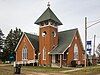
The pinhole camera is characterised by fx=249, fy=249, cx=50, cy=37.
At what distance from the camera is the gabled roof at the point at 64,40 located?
156ft

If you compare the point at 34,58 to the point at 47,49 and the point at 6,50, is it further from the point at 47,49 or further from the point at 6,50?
the point at 6,50

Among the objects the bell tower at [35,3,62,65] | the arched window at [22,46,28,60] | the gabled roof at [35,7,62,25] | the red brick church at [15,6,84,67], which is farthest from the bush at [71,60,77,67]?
the arched window at [22,46,28,60]

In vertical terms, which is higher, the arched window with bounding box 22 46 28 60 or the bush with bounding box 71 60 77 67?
the arched window with bounding box 22 46 28 60

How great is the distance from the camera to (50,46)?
49.1m

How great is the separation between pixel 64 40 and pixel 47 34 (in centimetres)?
393

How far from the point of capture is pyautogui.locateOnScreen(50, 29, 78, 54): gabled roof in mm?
47481

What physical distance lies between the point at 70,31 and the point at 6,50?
2896cm

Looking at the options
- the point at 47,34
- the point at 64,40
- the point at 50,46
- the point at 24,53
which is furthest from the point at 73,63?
the point at 24,53

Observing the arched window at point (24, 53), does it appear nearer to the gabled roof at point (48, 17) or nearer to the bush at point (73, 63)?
the gabled roof at point (48, 17)

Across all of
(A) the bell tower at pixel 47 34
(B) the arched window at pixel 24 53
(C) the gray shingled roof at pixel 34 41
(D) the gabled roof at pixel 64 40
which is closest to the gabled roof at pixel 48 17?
(A) the bell tower at pixel 47 34

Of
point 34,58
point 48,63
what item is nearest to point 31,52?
point 34,58

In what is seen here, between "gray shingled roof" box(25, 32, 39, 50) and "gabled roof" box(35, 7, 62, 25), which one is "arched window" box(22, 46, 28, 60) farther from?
"gabled roof" box(35, 7, 62, 25)

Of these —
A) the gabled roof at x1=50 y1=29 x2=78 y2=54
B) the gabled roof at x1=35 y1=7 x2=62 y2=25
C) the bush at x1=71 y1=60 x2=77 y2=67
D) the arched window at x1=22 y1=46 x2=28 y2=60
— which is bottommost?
the bush at x1=71 y1=60 x2=77 y2=67

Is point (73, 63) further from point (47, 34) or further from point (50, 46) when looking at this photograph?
point (47, 34)
